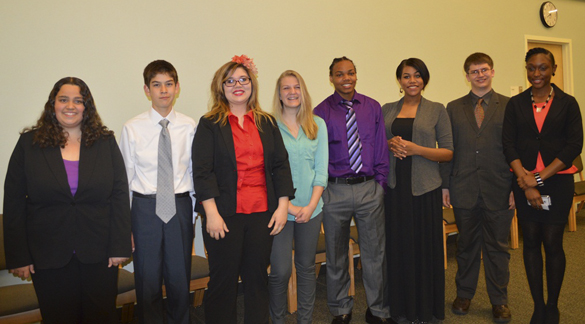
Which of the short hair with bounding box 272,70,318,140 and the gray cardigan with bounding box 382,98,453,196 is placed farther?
the gray cardigan with bounding box 382,98,453,196

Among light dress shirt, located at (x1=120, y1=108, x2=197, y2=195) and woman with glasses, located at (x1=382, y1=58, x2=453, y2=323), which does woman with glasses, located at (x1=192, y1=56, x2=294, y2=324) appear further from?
woman with glasses, located at (x1=382, y1=58, x2=453, y2=323)

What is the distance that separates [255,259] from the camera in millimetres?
2205

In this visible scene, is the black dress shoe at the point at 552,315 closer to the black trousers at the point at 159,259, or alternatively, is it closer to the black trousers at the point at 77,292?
the black trousers at the point at 159,259

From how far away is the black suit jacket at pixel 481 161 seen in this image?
2846mm

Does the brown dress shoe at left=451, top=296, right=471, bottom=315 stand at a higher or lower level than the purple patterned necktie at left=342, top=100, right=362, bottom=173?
lower

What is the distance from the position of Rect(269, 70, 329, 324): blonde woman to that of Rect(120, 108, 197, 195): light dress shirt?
599 mm

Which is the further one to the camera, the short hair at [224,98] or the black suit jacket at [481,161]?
the black suit jacket at [481,161]

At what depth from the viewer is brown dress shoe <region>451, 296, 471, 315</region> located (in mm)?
2986

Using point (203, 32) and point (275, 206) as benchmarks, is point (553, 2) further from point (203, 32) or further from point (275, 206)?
point (275, 206)

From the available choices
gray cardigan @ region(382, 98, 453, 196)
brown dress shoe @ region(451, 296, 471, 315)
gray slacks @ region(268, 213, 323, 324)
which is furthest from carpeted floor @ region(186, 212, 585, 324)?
gray cardigan @ region(382, 98, 453, 196)

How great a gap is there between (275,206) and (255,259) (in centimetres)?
30

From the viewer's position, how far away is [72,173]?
2.07m

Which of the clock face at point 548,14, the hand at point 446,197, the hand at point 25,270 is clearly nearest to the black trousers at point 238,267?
the hand at point 25,270

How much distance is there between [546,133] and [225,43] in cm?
256
